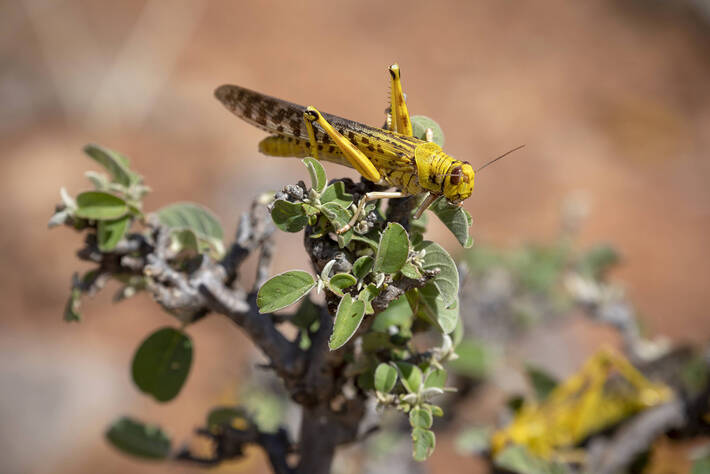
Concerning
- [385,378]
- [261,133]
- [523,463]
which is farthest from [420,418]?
[261,133]

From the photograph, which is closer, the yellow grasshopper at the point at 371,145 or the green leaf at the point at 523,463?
the yellow grasshopper at the point at 371,145

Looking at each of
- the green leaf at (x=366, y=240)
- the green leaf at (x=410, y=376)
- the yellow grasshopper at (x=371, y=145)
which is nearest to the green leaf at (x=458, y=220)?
the yellow grasshopper at (x=371, y=145)

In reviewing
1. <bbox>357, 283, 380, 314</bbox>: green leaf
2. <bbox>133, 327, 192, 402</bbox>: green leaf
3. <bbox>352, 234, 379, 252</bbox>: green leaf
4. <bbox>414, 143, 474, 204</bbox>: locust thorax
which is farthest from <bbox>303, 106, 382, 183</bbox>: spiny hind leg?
<bbox>133, 327, 192, 402</bbox>: green leaf

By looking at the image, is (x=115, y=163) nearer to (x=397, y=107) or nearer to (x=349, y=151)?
(x=349, y=151)

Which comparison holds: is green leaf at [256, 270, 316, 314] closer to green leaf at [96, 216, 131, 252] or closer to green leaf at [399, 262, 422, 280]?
green leaf at [399, 262, 422, 280]

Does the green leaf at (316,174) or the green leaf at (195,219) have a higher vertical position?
the green leaf at (316,174)

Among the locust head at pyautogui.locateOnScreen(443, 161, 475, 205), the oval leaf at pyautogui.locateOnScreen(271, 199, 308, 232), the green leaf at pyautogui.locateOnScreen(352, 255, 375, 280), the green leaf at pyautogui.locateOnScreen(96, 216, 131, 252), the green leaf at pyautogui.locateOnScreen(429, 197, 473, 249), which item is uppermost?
the locust head at pyautogui.locateOnScreen(443, 161, 475, 205)

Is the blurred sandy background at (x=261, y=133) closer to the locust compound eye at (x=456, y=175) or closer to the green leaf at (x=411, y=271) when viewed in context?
the locust compound eye at (x=456, y=175)
